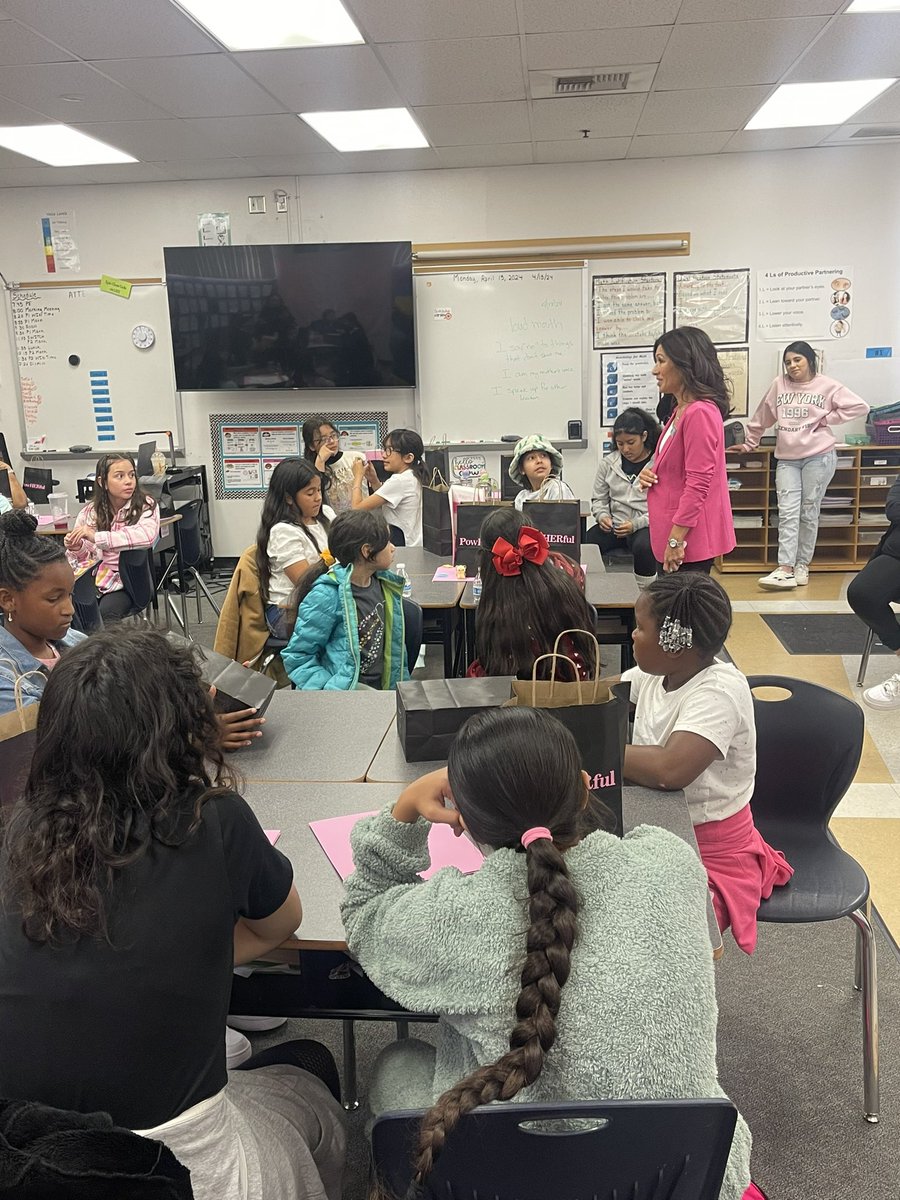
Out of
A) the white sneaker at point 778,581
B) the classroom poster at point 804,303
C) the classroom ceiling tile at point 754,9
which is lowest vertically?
the white sneaker at point 778,581

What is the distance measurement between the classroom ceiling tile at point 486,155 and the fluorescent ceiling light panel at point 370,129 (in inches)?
10.9

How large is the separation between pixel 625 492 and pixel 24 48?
348 centimetres

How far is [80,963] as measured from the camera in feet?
3.33

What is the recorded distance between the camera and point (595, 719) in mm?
1484

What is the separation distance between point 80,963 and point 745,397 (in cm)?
632

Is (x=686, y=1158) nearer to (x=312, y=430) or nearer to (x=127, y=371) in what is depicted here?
(x=312, y=430)

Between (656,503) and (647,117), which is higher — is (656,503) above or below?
below

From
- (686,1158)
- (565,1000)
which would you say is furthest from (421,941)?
(686,1158)

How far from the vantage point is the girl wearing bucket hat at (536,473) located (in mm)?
4391

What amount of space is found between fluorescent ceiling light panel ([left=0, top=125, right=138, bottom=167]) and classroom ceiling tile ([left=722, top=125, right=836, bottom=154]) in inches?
149

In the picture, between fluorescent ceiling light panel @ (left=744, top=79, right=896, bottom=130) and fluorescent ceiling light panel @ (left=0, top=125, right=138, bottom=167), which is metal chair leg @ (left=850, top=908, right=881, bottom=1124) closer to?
fluorescent ceiling light panel @ (left=744, top=79, right=896, bottom=130)

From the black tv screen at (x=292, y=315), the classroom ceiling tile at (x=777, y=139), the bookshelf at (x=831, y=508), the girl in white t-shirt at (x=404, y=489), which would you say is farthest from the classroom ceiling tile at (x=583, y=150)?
the girl in white t-shirt at (x=404, y=489)

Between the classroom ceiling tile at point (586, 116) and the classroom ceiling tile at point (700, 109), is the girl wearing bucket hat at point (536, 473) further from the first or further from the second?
the classroom ceiling tile at point (700, 109)

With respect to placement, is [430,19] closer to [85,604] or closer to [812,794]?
[85,604]
